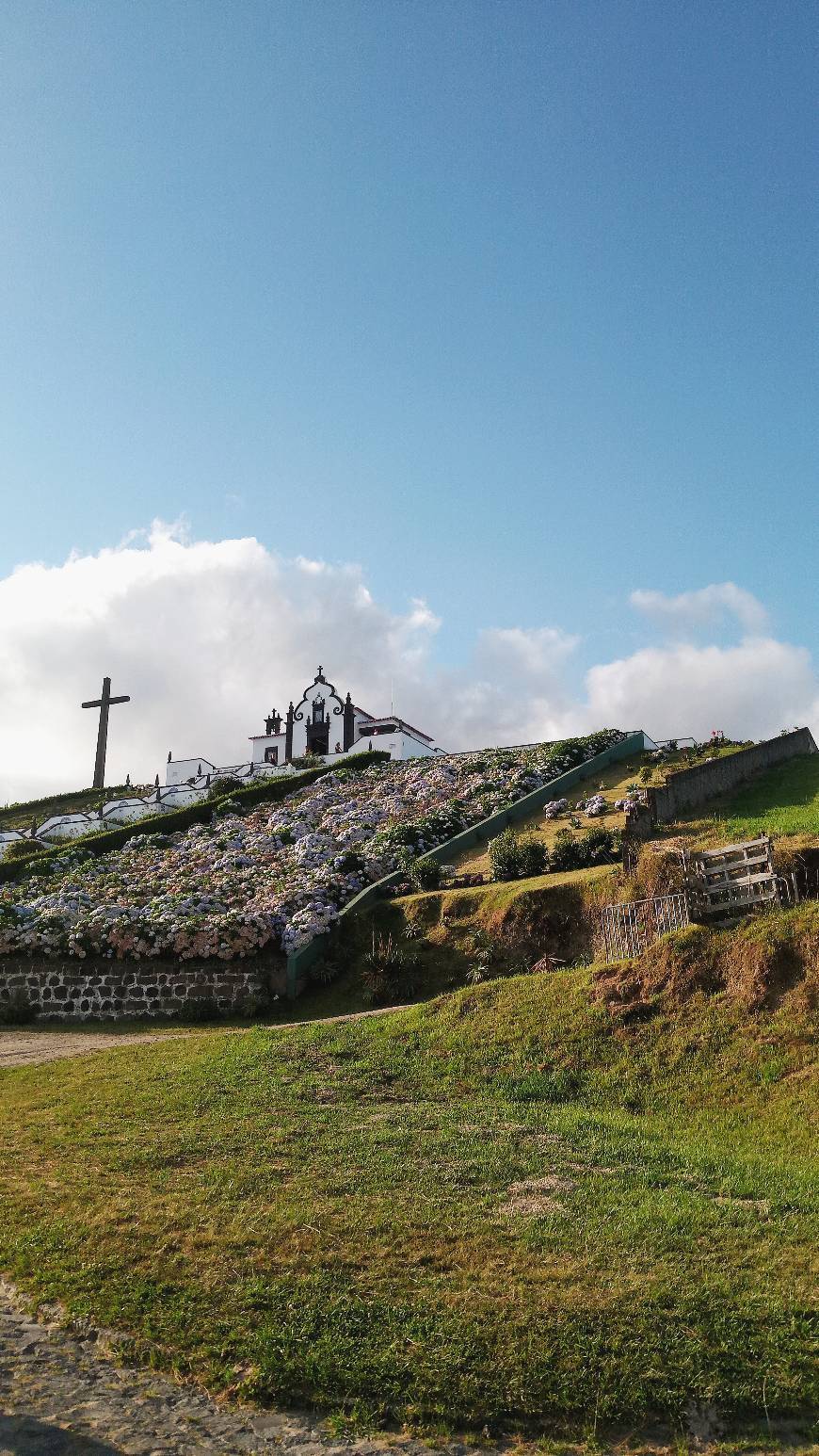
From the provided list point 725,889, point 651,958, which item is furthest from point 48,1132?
point 725,889

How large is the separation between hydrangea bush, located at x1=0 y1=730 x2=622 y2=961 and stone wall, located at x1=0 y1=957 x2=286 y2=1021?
0.27 metres

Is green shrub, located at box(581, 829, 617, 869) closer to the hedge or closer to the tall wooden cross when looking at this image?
the hedge

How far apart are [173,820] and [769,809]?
19171mm

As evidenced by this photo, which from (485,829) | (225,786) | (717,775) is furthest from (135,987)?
(225,786)

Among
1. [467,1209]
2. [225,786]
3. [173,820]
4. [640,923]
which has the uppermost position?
[225,786]

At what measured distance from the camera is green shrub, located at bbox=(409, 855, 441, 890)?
2128 cm

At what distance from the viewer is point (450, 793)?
30875mm

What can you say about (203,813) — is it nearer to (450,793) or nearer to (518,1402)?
(450,793)

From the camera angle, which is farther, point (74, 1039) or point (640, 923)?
point (74, 1039)

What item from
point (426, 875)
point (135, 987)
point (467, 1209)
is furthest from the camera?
point (426, 875)

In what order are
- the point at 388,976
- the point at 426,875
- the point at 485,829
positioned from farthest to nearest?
the point at 485,829 → the point at 426,875 → the point at 388,976

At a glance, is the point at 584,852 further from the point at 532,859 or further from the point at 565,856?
the point at 532,859

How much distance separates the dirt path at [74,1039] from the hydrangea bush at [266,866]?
78.4 inches

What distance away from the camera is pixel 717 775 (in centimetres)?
2780
